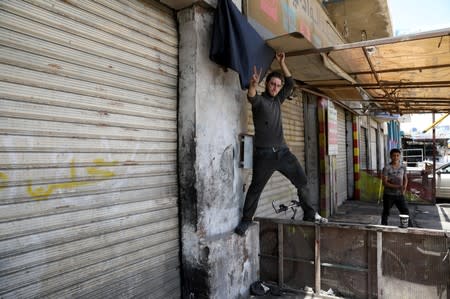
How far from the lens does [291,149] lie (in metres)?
7.45

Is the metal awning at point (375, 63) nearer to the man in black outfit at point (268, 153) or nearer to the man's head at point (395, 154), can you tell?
the man in black outfit at point (268, 153)

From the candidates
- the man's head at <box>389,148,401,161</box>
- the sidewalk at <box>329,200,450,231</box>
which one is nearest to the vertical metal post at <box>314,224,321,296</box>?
the man's head at <box>389,148,401,161</box>

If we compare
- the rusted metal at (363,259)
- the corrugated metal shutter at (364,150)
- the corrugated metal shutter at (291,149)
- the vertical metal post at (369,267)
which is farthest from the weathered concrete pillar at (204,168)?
the corrugated metal shutter at (364,150)

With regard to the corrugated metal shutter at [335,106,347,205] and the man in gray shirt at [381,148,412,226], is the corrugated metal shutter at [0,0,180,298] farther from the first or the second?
the corrugated metal shutter at [335,106,347,205]

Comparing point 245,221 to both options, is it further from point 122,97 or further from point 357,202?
point 357,202

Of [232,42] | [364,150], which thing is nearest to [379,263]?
[232,42]

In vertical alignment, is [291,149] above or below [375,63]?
below

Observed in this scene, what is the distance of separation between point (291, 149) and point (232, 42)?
428cm

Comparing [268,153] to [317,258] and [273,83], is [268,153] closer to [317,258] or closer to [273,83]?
[273,83]

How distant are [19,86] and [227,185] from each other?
2.45m

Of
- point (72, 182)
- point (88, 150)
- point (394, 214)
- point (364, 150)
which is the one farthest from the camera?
point (364, 150)

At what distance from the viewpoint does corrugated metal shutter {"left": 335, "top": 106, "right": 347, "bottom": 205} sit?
11367 millimetres

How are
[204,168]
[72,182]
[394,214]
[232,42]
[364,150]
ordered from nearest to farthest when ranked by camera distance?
[72,182]
[232,42]
[204,168]
[394,214]
[364,150]

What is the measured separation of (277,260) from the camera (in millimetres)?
4473
